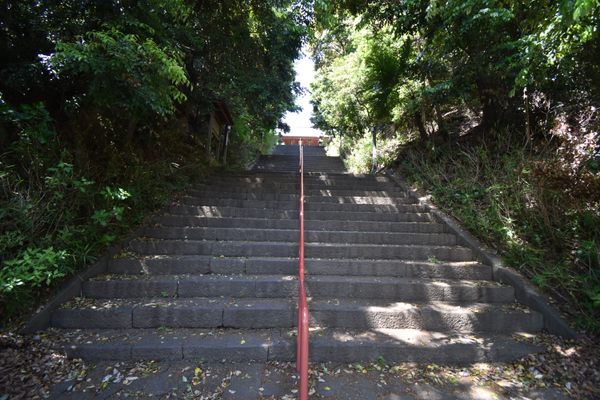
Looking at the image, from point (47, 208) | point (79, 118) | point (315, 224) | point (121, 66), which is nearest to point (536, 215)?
point (315, 224)

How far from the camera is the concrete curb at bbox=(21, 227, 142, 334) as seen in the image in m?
2.58

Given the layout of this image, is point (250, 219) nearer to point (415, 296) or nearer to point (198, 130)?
point (415, 296)

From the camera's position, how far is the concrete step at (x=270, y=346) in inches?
97.2

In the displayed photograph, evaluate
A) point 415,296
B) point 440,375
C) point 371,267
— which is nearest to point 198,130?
point 371,267

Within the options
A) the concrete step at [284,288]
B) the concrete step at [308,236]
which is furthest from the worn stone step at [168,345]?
the concrete step at [308,236]

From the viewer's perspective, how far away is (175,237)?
159 inches

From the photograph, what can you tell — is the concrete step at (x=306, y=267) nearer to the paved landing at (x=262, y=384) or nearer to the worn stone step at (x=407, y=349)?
the worn stone step at (x=407, y=349)

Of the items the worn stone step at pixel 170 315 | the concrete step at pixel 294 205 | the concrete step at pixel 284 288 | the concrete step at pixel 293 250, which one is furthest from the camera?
the concrete step at pixel 294 205

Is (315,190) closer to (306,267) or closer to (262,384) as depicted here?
(306,267)

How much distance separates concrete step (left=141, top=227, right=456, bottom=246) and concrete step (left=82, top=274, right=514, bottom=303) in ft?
2.88

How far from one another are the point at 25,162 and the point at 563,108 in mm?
7289

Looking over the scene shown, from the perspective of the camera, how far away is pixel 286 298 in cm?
310

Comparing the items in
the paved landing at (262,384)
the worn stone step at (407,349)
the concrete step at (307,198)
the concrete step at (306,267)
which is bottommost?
the paved landing at (262,384)

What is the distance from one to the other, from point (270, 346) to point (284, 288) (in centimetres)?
69
